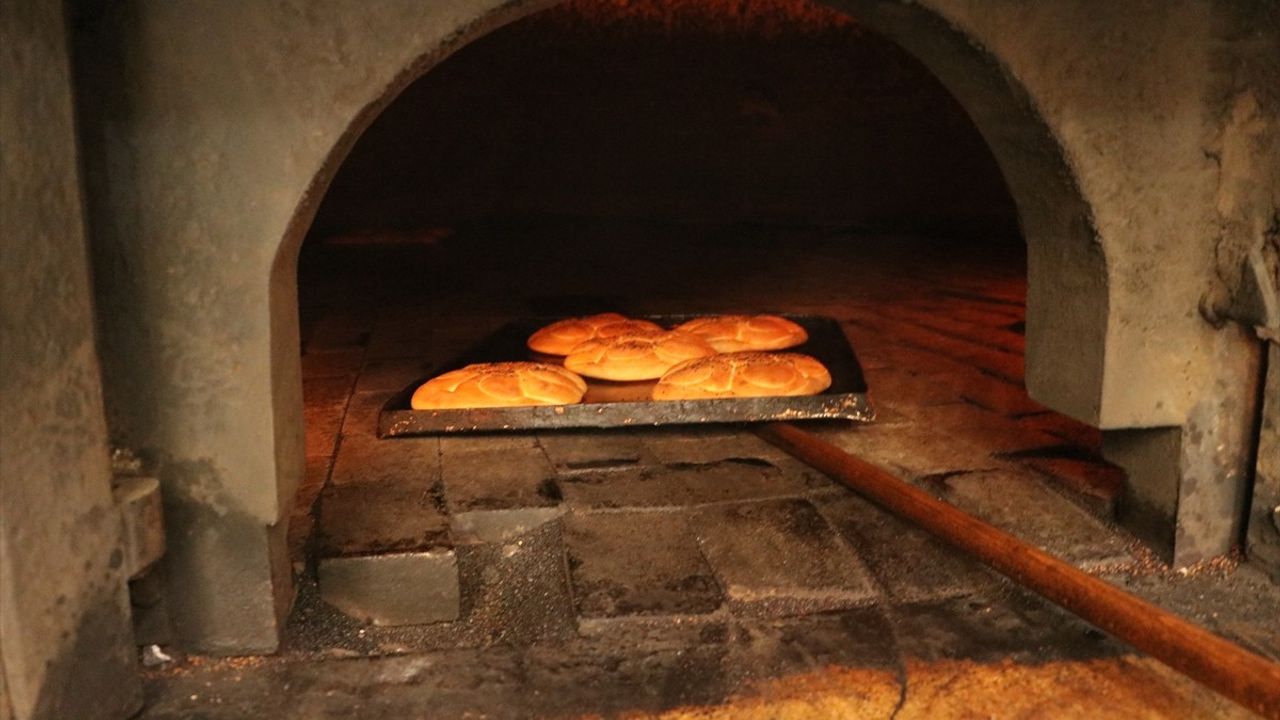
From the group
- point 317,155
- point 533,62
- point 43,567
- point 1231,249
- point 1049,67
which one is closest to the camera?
point 43,567

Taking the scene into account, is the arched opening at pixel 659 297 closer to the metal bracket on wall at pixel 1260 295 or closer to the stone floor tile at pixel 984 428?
the stone floor tile at pixel 984 428

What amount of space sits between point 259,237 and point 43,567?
645 mm

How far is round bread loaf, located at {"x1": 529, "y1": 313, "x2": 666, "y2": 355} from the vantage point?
3651 mm

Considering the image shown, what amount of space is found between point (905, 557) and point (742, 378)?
0.86 meters

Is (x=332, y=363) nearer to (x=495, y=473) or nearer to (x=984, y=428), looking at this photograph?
(x=495, y=473)

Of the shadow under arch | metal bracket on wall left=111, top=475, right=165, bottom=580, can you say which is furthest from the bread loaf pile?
metal bracket on wall left=111, top=475, right=165, bottom=580

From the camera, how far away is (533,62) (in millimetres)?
6531

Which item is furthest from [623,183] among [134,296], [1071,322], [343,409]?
[134,296]

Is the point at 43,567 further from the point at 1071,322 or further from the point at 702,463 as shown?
the point at 1071,322

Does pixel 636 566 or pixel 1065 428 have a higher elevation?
pixel 1065 428

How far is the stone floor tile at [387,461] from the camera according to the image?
2631 millimetres

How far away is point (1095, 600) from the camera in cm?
184

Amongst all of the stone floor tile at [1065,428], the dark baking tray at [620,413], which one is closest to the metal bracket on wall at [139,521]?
the dark baking tray at [620,413]

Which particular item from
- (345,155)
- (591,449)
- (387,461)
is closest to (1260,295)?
(591,449)
